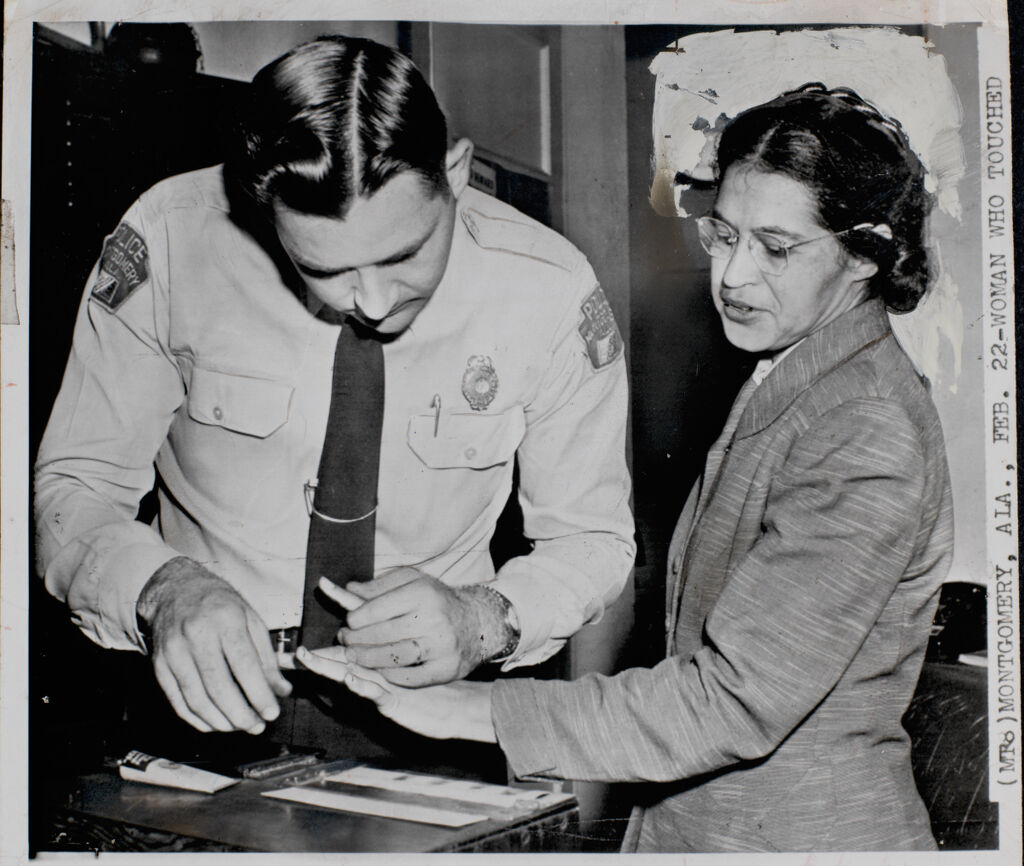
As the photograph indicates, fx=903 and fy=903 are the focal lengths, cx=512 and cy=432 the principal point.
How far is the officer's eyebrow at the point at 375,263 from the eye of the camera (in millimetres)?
866

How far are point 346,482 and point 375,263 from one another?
0.73 ft

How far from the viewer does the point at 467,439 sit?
0.94m

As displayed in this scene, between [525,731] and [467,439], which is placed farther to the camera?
[467,439]

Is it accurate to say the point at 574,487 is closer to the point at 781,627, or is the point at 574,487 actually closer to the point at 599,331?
the point at 599,331

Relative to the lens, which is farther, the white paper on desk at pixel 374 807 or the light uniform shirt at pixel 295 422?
the light uniform shirt at pixel 295 422

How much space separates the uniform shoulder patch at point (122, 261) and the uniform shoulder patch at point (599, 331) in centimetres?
46

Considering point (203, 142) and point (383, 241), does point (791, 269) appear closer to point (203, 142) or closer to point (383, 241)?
point (383, 241)

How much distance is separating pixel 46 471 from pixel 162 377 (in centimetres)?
15

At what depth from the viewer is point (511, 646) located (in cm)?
91

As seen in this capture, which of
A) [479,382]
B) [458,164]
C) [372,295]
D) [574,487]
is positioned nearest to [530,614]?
[574,487]

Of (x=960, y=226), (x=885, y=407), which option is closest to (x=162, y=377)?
(x=885, y=407)

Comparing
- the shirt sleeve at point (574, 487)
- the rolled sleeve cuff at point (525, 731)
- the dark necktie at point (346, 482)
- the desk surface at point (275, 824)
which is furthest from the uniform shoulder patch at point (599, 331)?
the desk surface at point (275, 824)

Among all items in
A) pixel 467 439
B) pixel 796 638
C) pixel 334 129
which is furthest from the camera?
pixel 467 439

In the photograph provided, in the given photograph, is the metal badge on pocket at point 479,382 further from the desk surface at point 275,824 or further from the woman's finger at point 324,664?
the desk surface at point 275,824
